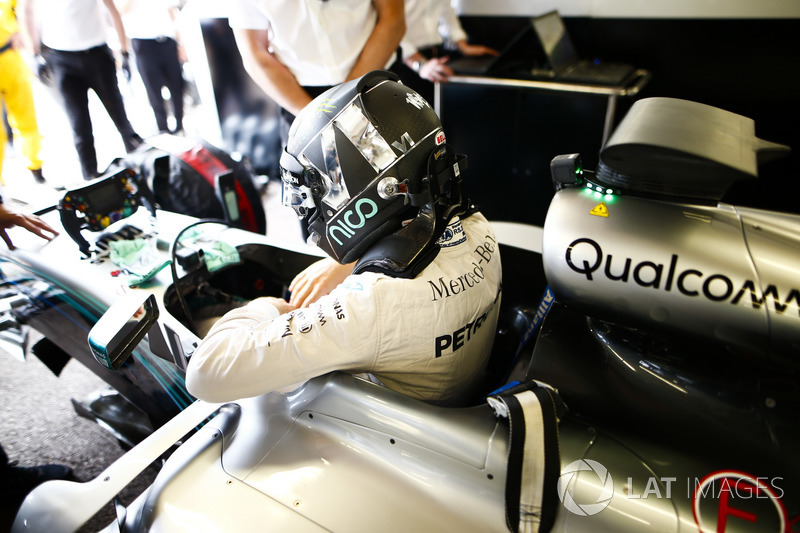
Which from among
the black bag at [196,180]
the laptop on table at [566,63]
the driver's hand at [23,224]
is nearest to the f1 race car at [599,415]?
the driver's hand at [23,224]

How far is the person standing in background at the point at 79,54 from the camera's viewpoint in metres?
1.52

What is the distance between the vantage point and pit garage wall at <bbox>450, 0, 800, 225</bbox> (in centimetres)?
228

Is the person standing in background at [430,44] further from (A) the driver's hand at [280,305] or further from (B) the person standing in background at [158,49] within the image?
(A) the driver's hand at [280,305]

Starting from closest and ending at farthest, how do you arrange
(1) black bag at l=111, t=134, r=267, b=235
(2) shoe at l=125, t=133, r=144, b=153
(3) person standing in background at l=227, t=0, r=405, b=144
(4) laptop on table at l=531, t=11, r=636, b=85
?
1. (3) person standing in background at l=227, t=0, r=405, b=144
2. (1) black bag at l=111, t=134, r=267, b=235
3. (2) shoe at l=125, t=133, r=144, b=153
4. (4) laptop on table at l=531, t=11, r=636, b=85

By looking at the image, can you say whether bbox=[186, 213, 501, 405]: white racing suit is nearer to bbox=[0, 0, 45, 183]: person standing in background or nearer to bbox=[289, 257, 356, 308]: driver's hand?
bbox=[289, 257, 356, 308]: driver's hand

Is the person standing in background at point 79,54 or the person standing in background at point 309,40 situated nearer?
the person standing in background at point 79,54

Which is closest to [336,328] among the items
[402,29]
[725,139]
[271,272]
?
[725,139]

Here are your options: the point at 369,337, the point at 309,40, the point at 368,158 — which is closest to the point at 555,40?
the point at 309,40

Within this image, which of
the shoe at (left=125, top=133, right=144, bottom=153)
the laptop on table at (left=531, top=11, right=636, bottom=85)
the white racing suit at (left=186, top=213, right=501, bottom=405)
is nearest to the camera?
the white racing suit at (left=186, top=213, right=501, bottom=405)

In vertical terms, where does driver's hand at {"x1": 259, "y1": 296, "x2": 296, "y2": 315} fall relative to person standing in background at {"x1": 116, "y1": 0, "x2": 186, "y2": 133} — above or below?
below

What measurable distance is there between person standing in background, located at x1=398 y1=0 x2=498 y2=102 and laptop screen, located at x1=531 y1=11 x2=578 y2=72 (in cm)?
41

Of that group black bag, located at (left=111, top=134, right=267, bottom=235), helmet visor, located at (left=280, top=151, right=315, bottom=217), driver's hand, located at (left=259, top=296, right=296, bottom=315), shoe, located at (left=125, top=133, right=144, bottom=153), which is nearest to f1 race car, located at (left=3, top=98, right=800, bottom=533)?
driver's hand, located at (left=259, top=296, right=296, bottom=315)

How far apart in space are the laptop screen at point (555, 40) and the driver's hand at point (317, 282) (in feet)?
5.83

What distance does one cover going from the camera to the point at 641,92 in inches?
100
